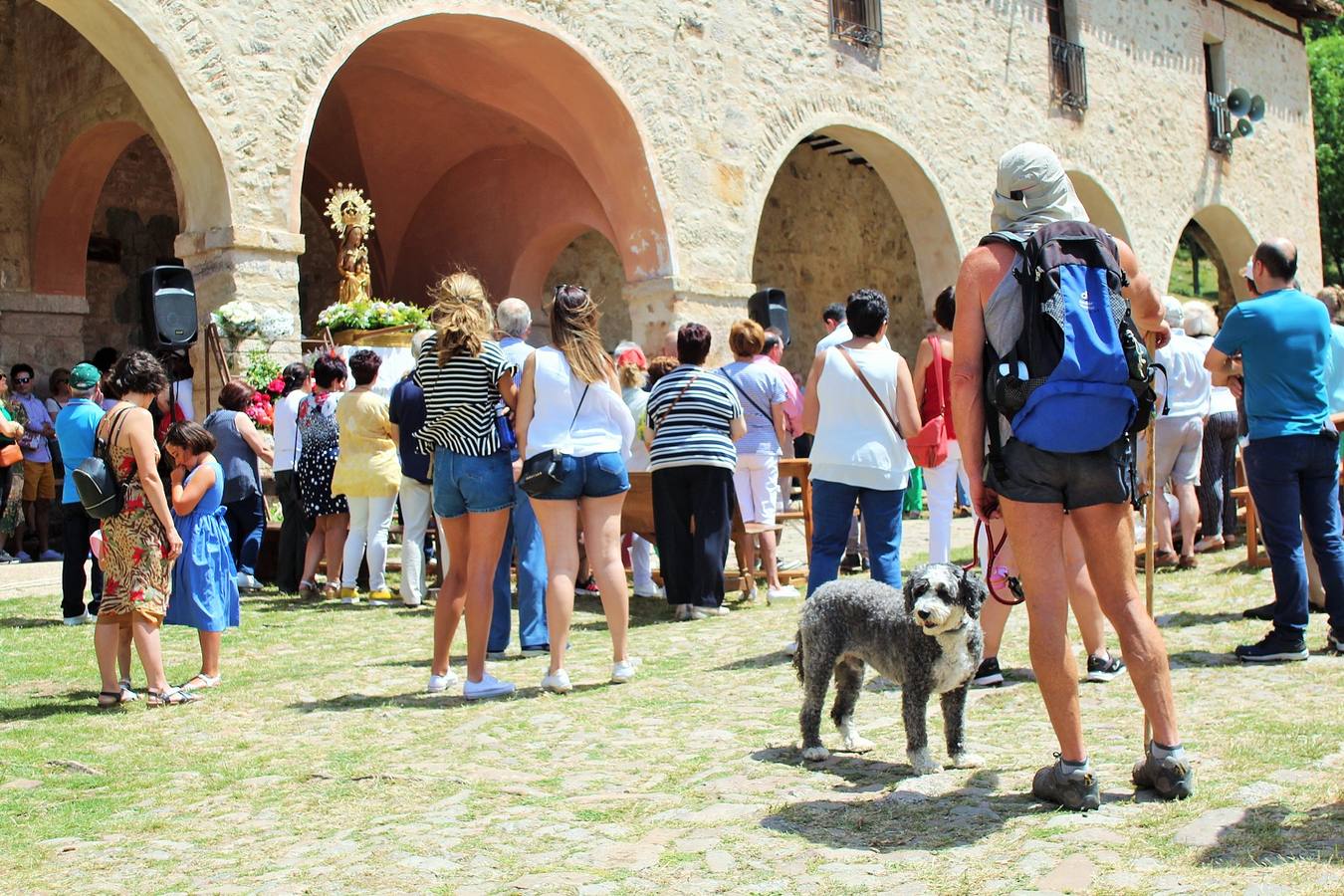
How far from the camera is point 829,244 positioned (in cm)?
1989

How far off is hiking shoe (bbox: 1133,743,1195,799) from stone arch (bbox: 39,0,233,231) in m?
8.43

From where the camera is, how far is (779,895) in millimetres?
2889

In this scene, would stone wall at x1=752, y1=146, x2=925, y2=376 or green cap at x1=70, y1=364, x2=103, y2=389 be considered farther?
stone wall at x1=752, y1=146, x2=925, y2=376

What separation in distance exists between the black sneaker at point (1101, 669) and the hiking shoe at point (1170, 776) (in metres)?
1.60

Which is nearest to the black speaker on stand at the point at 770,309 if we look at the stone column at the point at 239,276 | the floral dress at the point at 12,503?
the stone column at the point at 239,276

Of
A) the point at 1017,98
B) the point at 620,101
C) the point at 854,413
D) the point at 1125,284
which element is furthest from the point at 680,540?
the point at 1017,98

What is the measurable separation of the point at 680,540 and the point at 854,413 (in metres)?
2.13

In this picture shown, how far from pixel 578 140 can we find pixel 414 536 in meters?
6.40

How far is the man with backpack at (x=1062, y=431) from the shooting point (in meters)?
3.28

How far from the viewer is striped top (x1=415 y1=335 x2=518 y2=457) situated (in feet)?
17.3

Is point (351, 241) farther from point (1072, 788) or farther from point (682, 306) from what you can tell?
point (1072, 788)

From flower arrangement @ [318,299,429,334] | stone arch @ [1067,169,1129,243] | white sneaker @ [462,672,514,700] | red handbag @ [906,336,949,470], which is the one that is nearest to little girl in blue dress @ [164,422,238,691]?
white sneaker @ [462,672,514,700]

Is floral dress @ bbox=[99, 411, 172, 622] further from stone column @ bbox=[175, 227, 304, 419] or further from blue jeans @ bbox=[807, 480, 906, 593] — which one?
stone column @ bbox=[175, 227, 304, 419]

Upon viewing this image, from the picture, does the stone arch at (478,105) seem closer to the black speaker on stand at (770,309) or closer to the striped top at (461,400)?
the black speaker on stand at (770,309)
